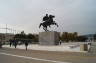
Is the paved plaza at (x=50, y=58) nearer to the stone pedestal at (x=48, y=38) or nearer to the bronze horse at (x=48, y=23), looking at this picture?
the stone pedestal at (x=48, y=38)

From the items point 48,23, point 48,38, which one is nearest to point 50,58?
point 48,38

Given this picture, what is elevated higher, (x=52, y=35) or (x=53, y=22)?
(x=53, y=22)

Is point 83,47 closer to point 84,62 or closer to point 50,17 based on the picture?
point 84,62

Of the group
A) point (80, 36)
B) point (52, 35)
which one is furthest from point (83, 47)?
point (80, 36)

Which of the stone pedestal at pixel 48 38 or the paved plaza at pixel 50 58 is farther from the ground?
the stone pedestal at pixel 48 38

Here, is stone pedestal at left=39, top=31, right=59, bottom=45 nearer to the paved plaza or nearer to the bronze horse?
the bronze horse

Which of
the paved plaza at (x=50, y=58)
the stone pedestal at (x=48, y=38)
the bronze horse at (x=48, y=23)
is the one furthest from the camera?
the bronze horse at (x=48, y=23)

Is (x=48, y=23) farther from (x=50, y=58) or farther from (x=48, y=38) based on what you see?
(x=50, y=58)

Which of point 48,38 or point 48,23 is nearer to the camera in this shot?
point 48,38

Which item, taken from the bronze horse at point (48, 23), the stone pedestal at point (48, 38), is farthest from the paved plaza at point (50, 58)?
the bronze horse at point (48, 23)

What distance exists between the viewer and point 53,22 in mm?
39500

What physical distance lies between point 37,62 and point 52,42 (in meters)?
23.9

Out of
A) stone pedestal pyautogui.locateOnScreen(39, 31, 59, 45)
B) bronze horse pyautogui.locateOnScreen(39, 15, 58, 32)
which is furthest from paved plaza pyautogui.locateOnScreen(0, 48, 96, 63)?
bronze horse pyautogui.locateOnScreen(39, 15, 58, 32)

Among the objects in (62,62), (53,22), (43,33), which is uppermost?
(53,22)
